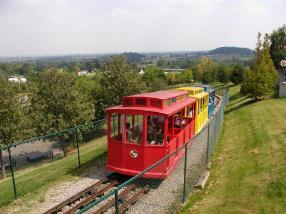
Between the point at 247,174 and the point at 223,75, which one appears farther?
the point at 223,75

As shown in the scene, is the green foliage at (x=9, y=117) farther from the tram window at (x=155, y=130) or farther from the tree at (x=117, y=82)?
the tram window at (x=155, y=130)

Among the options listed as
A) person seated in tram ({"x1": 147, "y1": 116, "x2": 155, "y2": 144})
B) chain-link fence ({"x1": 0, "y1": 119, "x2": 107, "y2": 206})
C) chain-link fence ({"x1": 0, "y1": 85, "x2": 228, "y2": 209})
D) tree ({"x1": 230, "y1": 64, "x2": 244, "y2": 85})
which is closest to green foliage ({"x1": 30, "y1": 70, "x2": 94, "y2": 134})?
chain-link fence ({"x1": 0, "y1": 119, "x2": 107, "y2": 206})

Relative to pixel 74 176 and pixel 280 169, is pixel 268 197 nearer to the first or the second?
pixel 280 169

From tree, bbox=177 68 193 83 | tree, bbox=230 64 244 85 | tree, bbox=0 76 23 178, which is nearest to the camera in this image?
tree, bbox=0 76 23 178

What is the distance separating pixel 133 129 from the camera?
11.4 metres

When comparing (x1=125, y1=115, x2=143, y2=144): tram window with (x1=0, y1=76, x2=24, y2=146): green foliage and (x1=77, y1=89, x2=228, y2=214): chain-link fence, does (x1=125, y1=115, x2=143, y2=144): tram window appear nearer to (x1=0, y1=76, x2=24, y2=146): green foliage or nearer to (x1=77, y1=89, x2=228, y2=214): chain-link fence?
(x1=77, y1=89, x2=228, y2=214): chain-link fence

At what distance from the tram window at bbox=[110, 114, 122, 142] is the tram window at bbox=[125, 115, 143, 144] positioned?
392mm

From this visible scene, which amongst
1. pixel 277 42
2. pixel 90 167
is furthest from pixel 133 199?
pixel 277 42

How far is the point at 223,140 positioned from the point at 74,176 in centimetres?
954

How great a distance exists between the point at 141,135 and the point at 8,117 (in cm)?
1308

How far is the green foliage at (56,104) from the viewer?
23.2 meters

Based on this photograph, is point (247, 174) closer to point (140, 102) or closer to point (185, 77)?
point (140, 102)

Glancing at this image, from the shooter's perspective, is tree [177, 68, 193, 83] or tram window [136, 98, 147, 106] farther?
tree [177, 68, 193, 83]

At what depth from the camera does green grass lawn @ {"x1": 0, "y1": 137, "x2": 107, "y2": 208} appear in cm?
1140
